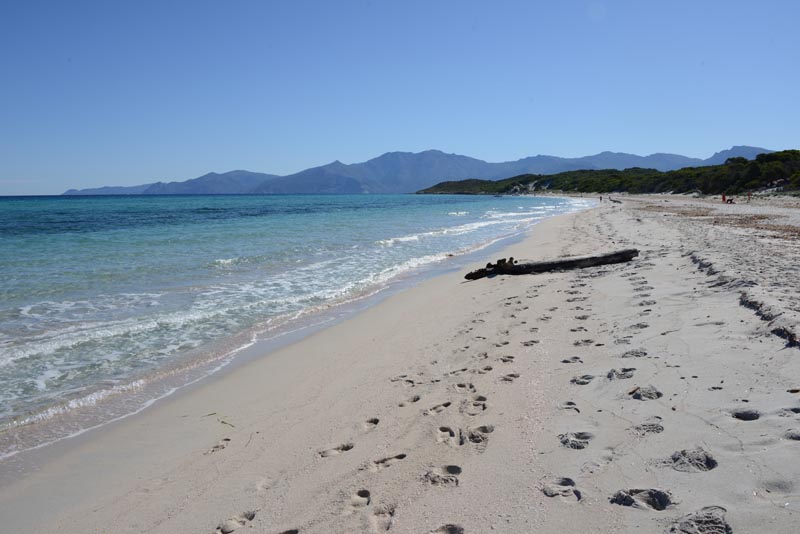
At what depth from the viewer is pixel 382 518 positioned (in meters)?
2.67

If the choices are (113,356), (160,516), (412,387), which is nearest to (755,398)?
(412,387)

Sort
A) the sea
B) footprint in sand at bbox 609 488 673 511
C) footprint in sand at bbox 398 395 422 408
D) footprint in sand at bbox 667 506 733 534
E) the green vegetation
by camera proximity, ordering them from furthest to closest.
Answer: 1. the green vegetation
2. the sea
3. footprint in sand at bbox 398 395 422 408
4. footprint in sand at bbox 609 488 673 511
5. footprint in sand at bbox 667 506 733 534

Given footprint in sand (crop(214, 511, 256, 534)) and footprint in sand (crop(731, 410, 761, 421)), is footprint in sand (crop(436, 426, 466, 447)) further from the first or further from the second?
footprint in sand (crop(731, 410, 761, 421))

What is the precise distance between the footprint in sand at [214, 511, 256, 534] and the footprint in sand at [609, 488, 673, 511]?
2.13 metres

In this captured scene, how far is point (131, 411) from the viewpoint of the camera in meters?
5.11

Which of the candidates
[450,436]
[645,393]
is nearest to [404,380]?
[450,436]

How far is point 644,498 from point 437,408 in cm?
190

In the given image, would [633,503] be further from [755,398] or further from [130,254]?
[130,254]

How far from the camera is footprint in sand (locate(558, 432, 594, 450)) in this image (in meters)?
3.14

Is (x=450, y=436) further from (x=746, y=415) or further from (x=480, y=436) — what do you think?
(x=746, y=415)

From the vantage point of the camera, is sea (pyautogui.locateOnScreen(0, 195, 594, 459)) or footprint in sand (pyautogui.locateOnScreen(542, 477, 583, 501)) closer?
footprint in sand (pyautogui.locateOnScreen(542, 477, 583, 501))

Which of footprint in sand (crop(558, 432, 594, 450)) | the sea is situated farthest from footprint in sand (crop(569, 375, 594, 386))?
the sea

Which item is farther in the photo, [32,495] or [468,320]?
[468,320]

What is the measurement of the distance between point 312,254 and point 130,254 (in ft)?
21.5
